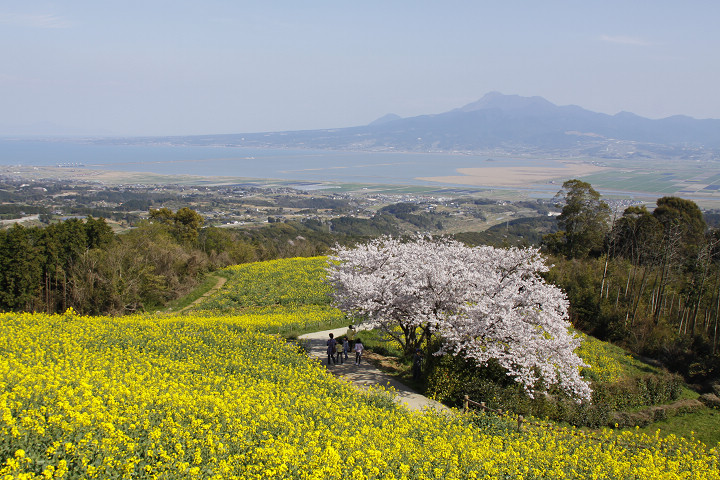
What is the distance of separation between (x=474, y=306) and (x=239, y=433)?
9512mm

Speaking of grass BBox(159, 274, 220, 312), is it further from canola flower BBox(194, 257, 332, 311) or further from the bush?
the bush

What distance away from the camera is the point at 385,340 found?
20.1 m

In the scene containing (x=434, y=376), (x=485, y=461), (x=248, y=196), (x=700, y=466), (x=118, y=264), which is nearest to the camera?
(x=485, y=461)

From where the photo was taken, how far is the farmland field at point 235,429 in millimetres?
6266

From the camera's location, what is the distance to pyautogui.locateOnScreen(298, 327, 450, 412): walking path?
14359 mm

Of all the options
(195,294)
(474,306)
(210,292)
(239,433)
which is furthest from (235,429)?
(210,292)

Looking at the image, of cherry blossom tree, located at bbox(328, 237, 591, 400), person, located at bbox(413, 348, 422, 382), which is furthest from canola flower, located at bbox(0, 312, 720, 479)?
person, located at bbox(413, 348, 422, 382)

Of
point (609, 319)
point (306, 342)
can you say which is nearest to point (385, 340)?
point (306, 342)

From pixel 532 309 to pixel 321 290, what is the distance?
68.6ft

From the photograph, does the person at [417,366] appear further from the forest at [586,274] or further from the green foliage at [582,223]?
the green foliage at [582,223]

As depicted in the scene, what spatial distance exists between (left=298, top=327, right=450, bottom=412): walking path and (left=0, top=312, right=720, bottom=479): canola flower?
2026 millimetres

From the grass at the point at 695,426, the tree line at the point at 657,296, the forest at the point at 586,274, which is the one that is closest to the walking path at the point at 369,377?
the grass at the point at 695,426

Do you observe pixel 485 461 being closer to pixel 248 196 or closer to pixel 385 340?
pixel 385 340

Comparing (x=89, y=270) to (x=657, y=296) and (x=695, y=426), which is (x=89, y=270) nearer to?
(x=695, y=426)
